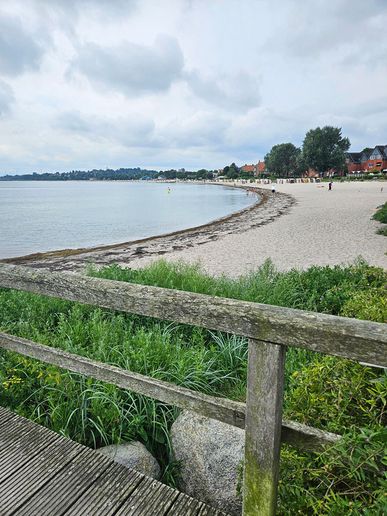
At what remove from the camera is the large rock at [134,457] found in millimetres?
2555

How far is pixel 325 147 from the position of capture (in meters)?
88.3

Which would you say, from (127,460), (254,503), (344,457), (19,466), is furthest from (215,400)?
(19,466)

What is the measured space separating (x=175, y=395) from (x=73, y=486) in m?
0.81

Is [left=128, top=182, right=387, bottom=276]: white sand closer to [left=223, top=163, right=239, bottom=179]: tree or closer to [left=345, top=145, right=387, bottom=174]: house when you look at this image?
[left=345, top=145, right=387, bottom=174]: house

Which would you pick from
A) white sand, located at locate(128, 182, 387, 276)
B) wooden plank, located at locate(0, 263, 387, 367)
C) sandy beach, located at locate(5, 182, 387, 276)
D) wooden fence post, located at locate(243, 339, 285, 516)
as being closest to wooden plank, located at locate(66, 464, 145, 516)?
wooden fence post, located at locate(243, 339, 285, 516)

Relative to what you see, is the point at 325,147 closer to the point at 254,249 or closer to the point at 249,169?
the point at 254,249

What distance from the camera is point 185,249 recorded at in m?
18.0

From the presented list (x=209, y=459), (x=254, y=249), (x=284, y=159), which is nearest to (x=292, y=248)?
(x=254, y=249)

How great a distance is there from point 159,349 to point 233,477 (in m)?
1.77

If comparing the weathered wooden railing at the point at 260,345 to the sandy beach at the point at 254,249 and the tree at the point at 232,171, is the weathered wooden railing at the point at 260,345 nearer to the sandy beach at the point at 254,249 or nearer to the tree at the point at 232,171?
the sandy beach at the point at 254,249

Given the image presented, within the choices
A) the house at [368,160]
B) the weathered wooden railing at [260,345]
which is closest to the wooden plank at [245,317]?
the weathered wooden railing at [260,345]

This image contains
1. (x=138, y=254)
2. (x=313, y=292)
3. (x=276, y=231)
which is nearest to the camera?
Answer: (x=313, y=292)

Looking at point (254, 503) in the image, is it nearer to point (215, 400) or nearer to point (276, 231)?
point (215, 400)

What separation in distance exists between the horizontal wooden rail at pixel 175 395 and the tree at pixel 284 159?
116 m
